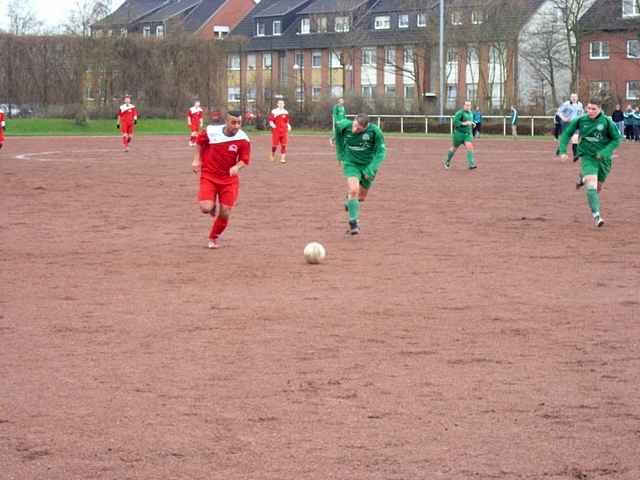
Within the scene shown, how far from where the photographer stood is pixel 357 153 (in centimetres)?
1567

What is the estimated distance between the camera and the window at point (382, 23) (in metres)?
83.9

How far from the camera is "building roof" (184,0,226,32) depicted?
99.3m

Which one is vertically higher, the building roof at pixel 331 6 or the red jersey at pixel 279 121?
the building roof at pixel 331 6

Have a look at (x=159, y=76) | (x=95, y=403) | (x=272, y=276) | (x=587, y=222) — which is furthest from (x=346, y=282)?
(x=159, y=76)

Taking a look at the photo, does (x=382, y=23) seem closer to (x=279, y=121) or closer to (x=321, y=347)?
(x=279, y=121)

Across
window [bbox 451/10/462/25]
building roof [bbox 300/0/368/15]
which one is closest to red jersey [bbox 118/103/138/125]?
window [bbox 451/10/462/25]

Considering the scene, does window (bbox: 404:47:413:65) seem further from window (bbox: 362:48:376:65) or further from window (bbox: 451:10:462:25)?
window (bbox: 451:10:462:25)

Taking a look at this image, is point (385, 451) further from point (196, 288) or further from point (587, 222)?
point (587, 222)

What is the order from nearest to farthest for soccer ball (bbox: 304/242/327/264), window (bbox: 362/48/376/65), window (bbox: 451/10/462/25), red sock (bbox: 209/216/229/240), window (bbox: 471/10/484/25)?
soccer ball (bbox: 304/242/327/264)
red sock (bbox: 209/216/229/240)
window (bbox: 471/10/484/25)
window (bbox: 451/10/462/25)
window (bbox: 362/48/376/65)

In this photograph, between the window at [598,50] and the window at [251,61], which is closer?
the window at [598,50]

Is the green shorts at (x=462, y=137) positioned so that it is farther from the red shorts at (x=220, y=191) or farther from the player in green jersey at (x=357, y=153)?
the red shorts at (x=220, y=191)

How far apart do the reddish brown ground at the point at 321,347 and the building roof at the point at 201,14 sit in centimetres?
8285

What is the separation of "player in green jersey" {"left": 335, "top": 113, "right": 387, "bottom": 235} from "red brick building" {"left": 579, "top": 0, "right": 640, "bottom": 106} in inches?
2111

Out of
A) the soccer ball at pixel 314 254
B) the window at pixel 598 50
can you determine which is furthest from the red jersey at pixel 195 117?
the window at pixel 598 50
